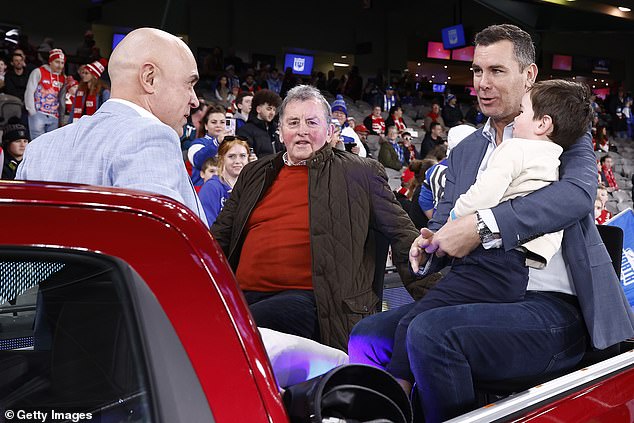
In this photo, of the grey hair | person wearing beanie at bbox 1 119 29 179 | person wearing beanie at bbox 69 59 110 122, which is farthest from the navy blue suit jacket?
person wearing beanie at bbox 69 59 110 122

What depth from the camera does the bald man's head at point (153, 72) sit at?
1.78 meters

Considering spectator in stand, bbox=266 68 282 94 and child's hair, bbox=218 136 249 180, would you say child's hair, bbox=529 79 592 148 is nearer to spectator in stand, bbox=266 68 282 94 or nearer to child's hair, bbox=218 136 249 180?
child's hair, bbox=218 136 249 180

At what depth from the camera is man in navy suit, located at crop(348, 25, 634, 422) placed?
5.54ft

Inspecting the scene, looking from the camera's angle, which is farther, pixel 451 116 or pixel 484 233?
pixel 451 116

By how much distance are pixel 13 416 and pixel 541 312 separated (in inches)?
54.7

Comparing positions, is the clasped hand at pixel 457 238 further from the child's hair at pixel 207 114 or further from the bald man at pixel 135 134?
the child's hair at pixel 207 114

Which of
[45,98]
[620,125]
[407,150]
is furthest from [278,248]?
[620,125]

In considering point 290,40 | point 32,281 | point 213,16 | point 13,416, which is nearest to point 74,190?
point 32,281

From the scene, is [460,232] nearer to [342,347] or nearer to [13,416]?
[342,347]

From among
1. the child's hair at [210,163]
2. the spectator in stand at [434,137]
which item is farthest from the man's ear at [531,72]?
the spectator in stand at [434,137]

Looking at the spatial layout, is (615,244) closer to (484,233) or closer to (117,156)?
(484,233)

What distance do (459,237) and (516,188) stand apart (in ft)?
0.66

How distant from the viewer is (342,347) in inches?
104

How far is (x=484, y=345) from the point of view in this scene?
1731 mm
